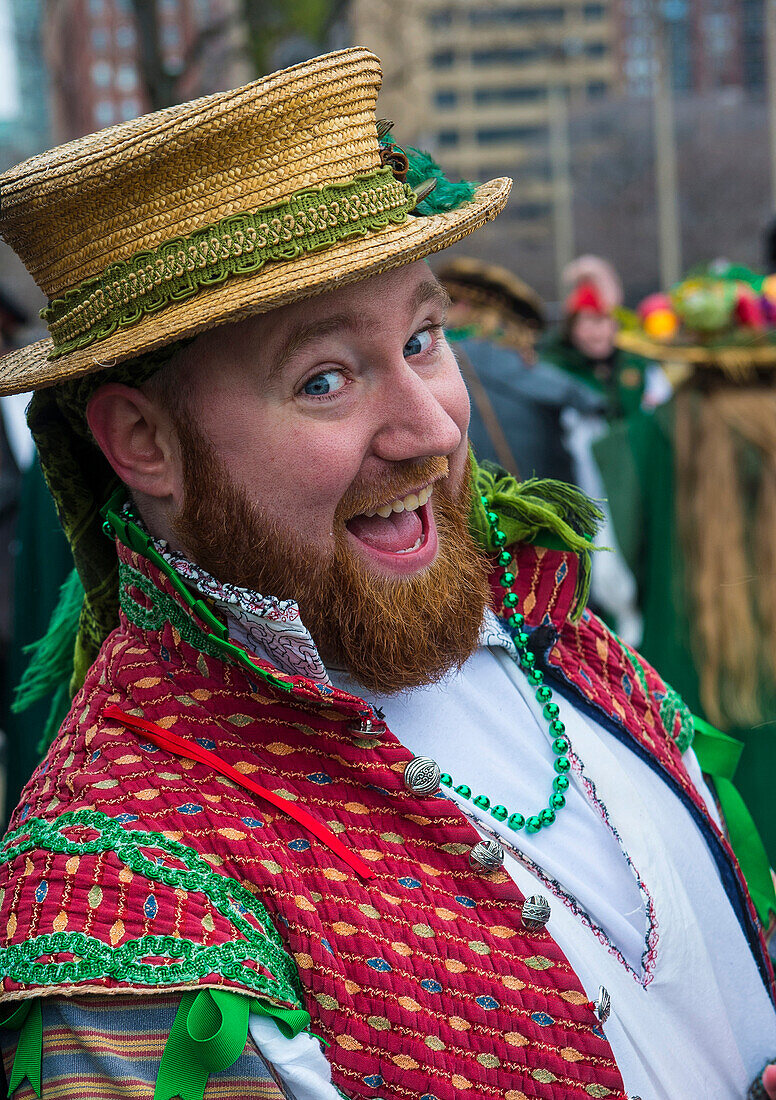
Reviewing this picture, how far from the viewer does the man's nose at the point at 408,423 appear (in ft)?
4.82

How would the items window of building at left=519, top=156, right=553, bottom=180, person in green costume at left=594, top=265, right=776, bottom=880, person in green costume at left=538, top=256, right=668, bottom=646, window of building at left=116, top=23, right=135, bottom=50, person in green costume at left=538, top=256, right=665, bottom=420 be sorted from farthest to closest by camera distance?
1. window of building at left=519, top=156, right=553, bottom=180
2. window of building at left=116, top=23, right=135, bottom=50
3. person in green costume at left=538, top=256, right=665, bottom=420
4. person in green costume at left=538, top=256, right=668, bottom=646
5. person in green costume at left=594, top=265, right=776, bottom=880

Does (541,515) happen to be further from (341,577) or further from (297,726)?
(297,726)

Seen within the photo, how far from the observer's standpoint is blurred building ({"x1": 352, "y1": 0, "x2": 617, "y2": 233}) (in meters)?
17.3

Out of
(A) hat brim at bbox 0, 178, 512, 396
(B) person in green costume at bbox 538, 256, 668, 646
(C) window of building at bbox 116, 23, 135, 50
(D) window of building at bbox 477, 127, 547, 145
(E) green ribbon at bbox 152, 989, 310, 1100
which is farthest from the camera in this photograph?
(D) window of building at bbox 477, 127, 547, 145

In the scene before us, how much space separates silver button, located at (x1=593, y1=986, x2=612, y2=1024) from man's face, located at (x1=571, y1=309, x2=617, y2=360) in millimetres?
6105

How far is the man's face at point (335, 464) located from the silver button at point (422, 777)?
130 mm

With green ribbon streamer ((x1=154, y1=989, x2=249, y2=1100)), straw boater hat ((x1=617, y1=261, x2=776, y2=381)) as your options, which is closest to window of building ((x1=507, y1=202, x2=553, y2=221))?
straw boater hat ((x1=617, y1=261, x2=776, y2=381))

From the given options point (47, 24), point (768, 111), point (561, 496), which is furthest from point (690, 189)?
point (561, 496)

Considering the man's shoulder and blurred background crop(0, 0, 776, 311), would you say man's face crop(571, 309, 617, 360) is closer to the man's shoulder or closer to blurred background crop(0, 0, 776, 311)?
the man's shoulder

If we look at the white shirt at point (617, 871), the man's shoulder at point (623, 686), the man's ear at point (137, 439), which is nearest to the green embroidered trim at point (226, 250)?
the man's ear at point (137, 439)

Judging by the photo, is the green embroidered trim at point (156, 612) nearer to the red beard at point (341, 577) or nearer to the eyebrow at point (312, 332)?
the red beard at point (341, 577)

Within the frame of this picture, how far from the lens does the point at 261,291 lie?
1.36 m

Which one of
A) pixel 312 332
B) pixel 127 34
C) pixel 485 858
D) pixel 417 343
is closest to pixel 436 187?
pixel 417 343

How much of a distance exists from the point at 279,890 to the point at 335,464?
51cm
